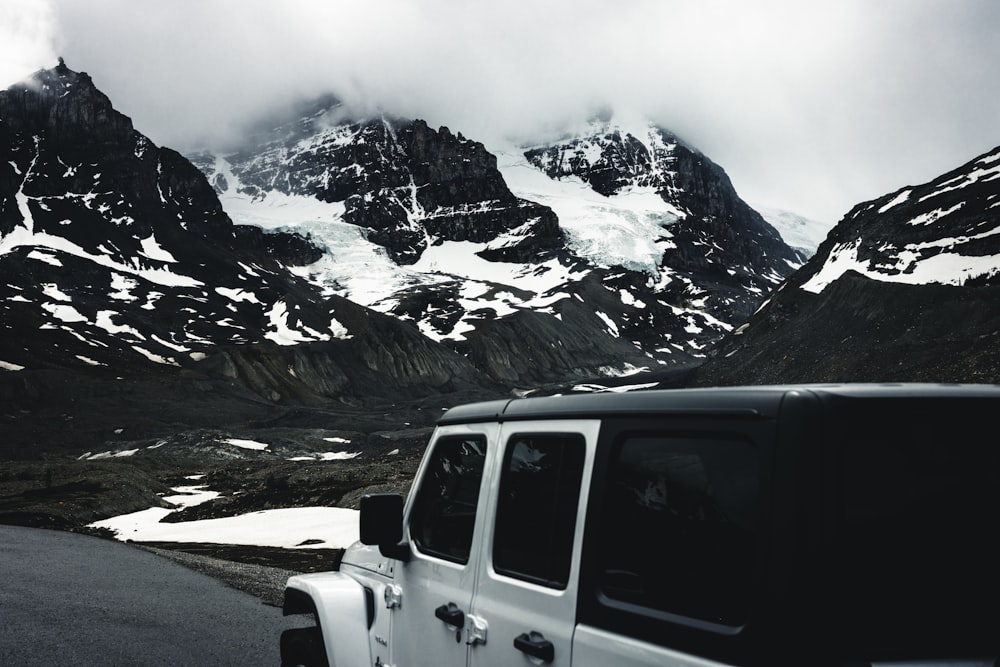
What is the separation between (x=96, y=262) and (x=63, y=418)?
75.8 metres

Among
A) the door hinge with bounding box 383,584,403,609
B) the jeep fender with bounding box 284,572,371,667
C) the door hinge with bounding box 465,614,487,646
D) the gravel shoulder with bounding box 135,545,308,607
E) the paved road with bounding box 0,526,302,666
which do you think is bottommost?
the gravel shoulder with bounding box 135,545,308,607

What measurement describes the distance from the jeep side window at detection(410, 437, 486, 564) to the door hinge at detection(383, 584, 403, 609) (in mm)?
303

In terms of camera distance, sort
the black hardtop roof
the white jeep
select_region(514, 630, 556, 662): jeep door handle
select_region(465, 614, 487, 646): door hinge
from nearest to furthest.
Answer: the white jeep → the black hardtop roof → select_region(514, 630, 556, 662): jeep door handle → select_region(465, 614, 487, 646): door hinge

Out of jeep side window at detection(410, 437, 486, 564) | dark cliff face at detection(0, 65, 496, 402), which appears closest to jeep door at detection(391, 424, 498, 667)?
jeep side window at detection(410, 437, 486, 564)

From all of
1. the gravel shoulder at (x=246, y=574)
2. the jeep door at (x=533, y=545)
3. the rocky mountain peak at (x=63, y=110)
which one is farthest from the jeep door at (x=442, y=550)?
the rocky mountain peak at (x=63, y=110)

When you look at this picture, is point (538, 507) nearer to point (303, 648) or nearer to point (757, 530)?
point (757, 530)

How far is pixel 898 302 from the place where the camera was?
49.9 metres

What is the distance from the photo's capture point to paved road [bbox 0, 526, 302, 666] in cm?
884

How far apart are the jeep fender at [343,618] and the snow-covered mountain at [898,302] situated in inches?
1424

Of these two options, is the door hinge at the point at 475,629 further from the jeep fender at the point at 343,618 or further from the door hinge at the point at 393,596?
the jeep fender at the point at 343,618

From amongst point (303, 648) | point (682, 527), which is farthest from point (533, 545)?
point (303, 648)

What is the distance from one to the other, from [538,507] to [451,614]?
2.57ft

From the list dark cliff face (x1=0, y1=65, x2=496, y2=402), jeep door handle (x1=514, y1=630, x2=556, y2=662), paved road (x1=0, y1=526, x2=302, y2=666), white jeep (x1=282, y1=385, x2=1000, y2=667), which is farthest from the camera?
dark cliff face (x1=0, y1=65, x2=496, y2=402)

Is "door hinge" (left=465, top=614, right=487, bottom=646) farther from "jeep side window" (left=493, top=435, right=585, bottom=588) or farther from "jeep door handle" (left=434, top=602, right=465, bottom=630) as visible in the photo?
"jeep side window" (left=493, top=435, right=585, bottom=588)
